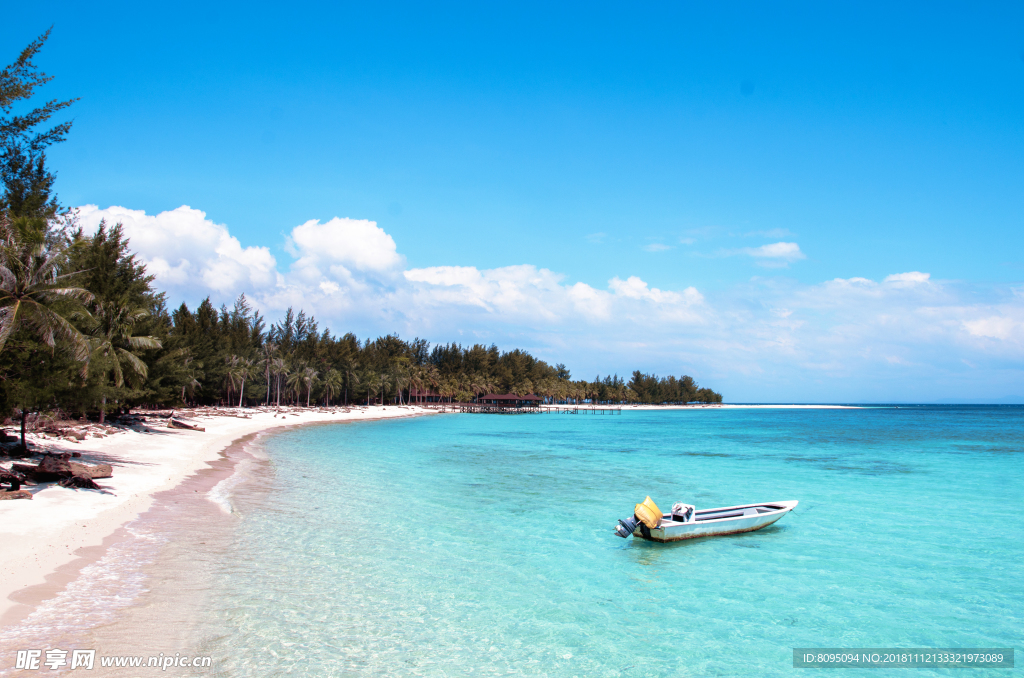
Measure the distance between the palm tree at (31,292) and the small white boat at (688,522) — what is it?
1410cm

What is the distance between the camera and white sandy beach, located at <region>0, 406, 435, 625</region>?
8.43 meters

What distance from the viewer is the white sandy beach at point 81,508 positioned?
8430 mm

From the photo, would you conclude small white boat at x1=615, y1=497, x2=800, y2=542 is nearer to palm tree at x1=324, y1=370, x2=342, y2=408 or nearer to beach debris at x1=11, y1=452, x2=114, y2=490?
beach debris at x1=11, y1=452, x2=114, y2=490

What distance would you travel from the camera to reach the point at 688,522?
13.2 m

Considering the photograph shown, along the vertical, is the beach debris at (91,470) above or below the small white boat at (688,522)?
above

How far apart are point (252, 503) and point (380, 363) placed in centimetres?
8493

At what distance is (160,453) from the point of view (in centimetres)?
2314

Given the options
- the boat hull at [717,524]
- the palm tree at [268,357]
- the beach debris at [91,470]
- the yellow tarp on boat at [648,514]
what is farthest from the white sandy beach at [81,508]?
the palm tree at [268,357]

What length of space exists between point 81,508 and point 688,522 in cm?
1330

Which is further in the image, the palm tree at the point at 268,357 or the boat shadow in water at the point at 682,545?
the palm tree at the point at 268,357

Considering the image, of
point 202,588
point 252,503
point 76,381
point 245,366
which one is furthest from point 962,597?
point 245,366

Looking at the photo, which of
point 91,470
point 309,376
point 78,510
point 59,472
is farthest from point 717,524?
point 309,376

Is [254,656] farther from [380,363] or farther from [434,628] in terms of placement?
[380,363]

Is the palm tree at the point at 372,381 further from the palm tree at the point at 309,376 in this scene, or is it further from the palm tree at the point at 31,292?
the palm tree at the point at 31,292
